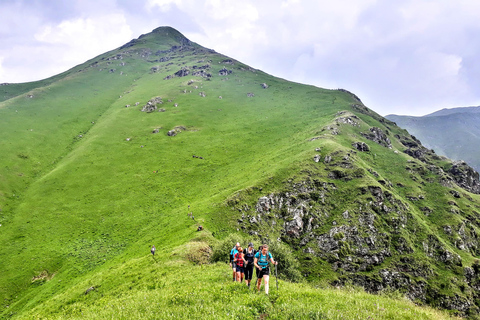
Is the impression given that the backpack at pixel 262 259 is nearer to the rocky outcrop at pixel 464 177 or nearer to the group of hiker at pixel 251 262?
the group of hiker at pixel 251 262

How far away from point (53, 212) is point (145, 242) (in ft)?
123

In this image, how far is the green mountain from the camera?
18734 millimetres

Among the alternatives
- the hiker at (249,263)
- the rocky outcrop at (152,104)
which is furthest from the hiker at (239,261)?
the rocky outcrop at (152,104)

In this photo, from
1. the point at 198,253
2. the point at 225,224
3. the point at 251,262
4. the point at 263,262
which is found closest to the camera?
the point at 263,262

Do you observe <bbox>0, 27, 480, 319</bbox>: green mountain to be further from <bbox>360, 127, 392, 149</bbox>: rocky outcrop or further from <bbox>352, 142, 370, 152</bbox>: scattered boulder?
<bbox>360, 127, 392, 149</bbox>: rocky outcrop

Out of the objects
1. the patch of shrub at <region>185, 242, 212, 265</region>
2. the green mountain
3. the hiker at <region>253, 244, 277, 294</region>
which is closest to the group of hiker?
the hiker at <region>253, 244, 277, 294</region>

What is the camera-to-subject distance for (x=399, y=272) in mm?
53406

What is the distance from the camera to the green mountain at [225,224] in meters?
18.7

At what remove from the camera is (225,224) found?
5481 cm

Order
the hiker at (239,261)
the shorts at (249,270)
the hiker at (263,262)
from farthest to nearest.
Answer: the hiker at (239,261), the shorts at (249,270), the hiker at (263,262)

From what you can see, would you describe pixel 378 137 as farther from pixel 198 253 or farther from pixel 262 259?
pixel 262 259

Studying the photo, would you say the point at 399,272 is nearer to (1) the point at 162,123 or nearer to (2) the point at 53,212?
(2) the point at 53,212

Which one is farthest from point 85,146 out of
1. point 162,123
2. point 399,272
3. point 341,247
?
point 399,272

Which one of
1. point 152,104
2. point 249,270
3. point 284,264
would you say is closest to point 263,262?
point 249,270
